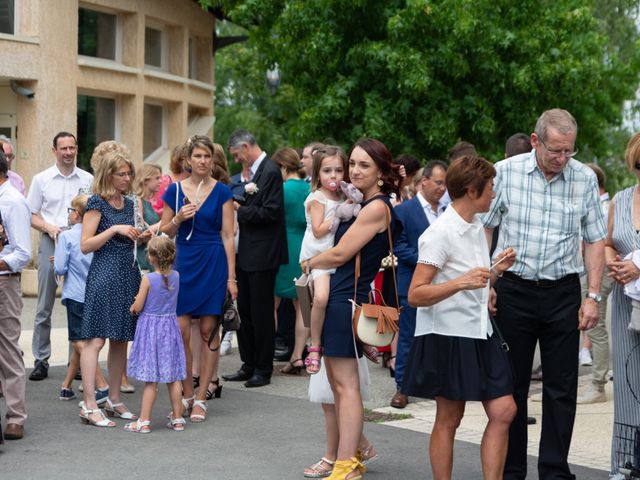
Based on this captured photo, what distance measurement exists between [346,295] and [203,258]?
2.69m

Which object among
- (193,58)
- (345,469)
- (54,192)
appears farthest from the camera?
(193,58)

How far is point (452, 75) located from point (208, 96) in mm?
6818

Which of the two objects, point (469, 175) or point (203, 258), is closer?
point (469, 175)

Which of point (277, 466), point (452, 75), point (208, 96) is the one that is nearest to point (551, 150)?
point (277, 466)

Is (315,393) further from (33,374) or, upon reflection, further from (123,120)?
(123,120)

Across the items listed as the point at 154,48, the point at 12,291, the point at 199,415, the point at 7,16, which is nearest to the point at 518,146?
the point at 199,415

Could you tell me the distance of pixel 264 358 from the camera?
1080 cm

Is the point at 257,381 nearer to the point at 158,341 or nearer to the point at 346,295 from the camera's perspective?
the point at 158,341

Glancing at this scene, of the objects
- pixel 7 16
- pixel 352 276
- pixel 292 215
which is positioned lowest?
pixel 352 276

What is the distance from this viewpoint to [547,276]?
6.80 metres

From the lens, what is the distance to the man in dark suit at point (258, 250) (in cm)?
1076

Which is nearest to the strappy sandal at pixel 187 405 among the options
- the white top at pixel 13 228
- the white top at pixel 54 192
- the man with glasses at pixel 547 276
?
the white top at pixel 13 228

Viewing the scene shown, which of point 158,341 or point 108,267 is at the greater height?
point 108,267

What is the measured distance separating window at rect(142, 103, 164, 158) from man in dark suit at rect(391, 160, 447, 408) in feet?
51.5
